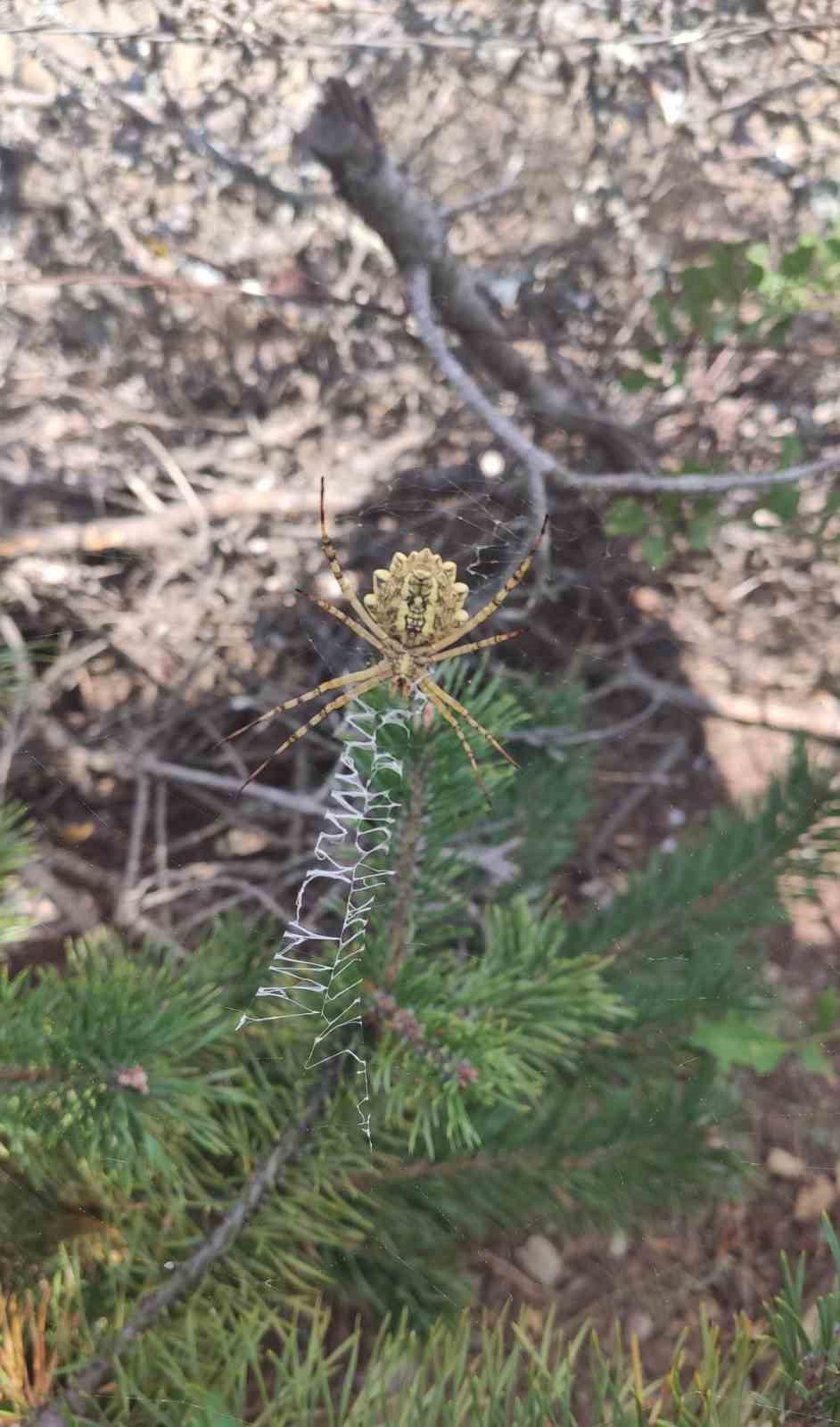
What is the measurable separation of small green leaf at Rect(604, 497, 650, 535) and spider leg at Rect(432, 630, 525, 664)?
0.15 m

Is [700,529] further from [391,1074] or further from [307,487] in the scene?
[391,1074]

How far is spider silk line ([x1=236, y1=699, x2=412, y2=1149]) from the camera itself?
1.16ft

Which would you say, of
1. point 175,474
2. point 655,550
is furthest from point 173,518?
point 655,550

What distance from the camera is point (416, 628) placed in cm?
37

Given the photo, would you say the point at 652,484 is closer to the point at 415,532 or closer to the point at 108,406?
the point at 415,532

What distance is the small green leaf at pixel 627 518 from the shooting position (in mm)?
580

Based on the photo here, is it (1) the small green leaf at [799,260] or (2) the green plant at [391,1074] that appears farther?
(1) the small green leaf at [799,260]

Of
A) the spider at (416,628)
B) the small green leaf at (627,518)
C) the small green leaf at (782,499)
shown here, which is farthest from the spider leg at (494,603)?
the small green leaf at (782,499)

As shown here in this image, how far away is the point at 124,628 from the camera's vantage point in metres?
0.62

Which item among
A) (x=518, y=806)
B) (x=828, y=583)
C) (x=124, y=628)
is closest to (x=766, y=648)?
(x=828, y=583)

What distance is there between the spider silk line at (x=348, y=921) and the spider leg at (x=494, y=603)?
0.14 ft

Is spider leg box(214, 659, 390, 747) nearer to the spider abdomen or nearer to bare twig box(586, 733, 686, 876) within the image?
the spider abdomen

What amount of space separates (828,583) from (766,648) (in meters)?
0.07

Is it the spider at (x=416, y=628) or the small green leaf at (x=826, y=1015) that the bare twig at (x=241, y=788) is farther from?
the small green leaf at (x=826, y=1015)
